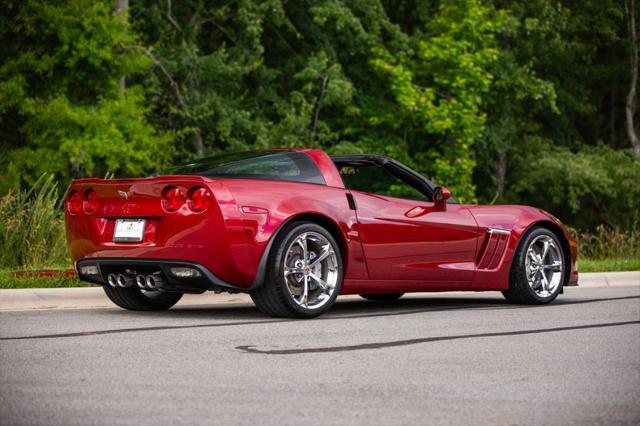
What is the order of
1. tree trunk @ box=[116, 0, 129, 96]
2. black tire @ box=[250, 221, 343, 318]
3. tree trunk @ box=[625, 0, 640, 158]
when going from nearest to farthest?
black tire @ box=[250, 221, 343, 318], tree trunk @ box=[116, 0, 129, 96], tree trunk @ box=[625, 0, 640, 158]

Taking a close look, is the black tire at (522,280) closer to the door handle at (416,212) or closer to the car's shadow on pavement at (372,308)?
the car's shadow on pavement at (372,308)

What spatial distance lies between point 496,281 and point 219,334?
3406mm

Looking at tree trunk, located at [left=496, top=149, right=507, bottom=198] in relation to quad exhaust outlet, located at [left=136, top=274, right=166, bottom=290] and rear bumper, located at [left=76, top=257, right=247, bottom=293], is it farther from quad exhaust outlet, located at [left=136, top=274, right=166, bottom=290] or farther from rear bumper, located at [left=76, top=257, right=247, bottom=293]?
quad exhaust outlet, located at [left=136, top=274, right=166, bottom=290]

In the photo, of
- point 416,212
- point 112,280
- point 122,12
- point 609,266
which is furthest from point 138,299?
point 122,12

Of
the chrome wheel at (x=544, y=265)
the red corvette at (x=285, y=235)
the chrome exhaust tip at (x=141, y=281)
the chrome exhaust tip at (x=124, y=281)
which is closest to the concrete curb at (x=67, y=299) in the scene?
the red corvette at (x=285, y=235)

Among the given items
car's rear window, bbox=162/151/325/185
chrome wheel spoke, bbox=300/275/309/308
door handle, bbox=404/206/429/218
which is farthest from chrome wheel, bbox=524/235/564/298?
Result: chrome wheel spoke, bbox=300/275/309/308

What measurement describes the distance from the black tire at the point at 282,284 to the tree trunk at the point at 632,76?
112ft

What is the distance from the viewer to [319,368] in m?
6.50

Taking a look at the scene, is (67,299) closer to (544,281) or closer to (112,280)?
(112,280)

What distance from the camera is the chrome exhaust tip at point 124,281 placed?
29.5 feet

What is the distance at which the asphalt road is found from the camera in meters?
5.19

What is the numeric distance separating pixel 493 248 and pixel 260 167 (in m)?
2.57

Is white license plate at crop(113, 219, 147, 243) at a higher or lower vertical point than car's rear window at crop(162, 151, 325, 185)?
lower

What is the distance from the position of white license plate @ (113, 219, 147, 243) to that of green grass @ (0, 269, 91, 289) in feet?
7.72
